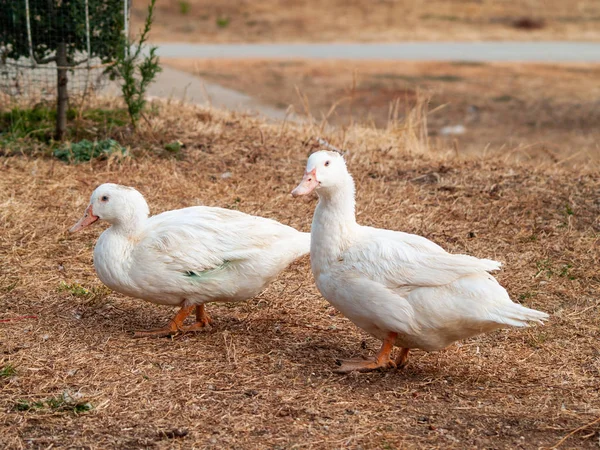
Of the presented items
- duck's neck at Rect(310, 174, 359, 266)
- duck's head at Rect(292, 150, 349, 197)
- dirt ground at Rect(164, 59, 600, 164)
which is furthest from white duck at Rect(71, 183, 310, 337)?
dirt ground at Rect(164, 59, 600, 164)

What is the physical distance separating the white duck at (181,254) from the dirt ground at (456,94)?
5810 mm

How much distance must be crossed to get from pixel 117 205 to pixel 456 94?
9324 mm

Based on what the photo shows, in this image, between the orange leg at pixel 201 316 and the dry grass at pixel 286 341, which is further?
the orange leg at pixel 201 316

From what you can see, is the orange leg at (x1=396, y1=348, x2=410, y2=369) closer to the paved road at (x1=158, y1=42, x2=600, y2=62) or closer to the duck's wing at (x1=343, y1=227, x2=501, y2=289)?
the duck's wing at (x1=343, y1=227, x2=501, y2=289)

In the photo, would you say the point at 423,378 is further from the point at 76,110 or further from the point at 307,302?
the point at 76,110

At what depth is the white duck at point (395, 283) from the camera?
3.94 m

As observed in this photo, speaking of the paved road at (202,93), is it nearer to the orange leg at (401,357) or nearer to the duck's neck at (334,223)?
the duck's neck at (334,223)

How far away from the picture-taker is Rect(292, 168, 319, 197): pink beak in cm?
401

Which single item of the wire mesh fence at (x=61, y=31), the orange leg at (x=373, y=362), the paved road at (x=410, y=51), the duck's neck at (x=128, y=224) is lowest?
the orange leg at (x=373, y=362)

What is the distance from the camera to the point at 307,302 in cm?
511

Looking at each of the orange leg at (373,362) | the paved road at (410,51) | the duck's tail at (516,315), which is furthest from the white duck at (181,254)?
the paved road at (410,51)

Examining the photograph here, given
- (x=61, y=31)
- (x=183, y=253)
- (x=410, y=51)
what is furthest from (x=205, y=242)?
(x=410, y=51)

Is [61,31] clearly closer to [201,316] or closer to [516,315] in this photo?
[201,316]

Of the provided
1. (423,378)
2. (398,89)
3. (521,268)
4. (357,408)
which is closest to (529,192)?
(521,268)
